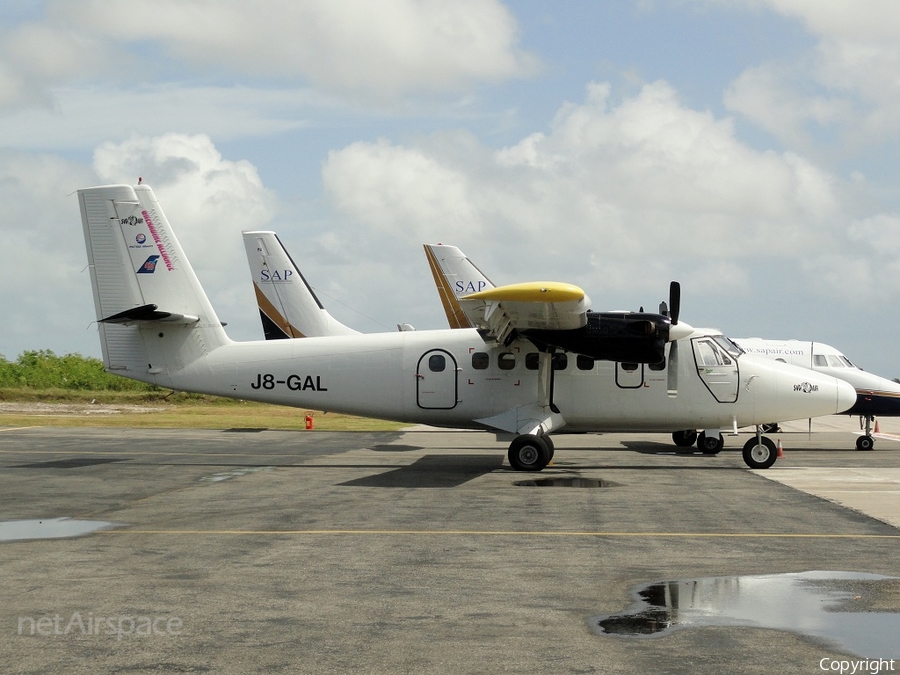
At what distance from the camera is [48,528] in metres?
12.3

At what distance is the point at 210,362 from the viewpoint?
2100 centimetres

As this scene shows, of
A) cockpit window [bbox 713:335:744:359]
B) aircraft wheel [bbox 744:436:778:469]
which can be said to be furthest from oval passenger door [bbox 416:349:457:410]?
aircraft wheel [bbox 744:436:778:469]

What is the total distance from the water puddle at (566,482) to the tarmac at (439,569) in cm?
8

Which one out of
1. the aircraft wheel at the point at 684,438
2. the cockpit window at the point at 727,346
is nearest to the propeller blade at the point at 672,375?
the cockpit window at the point at 727,346

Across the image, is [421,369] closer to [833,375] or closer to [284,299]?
[284,299]

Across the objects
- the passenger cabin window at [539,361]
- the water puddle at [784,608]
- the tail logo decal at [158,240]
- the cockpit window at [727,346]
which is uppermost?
the tail logo decal at [158,240]

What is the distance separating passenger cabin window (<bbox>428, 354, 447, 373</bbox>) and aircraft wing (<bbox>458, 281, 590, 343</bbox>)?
4.23 feet

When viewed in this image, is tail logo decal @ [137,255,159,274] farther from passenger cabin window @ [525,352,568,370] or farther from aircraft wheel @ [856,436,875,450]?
aircraft wheel @ [856,436,875,450]

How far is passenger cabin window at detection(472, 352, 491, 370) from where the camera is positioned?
20547 mm

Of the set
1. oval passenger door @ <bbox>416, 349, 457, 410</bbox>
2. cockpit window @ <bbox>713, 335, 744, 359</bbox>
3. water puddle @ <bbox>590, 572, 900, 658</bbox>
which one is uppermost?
cockpit window @ <bbox>713, 335, 744, 359</bbox>

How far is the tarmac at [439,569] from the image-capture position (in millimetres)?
6652

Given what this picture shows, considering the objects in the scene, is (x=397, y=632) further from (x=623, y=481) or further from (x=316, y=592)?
(x=623, y=481)

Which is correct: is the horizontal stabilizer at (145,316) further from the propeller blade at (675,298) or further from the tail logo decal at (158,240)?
the propeller blade at (675,298)

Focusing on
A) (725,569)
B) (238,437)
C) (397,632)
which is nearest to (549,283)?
(725,569)
